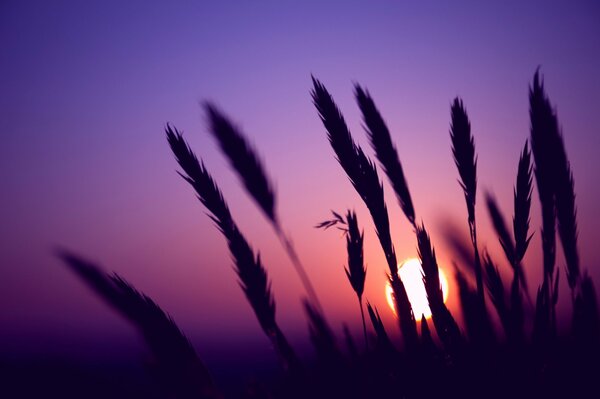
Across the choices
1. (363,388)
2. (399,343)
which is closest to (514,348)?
(399,343)

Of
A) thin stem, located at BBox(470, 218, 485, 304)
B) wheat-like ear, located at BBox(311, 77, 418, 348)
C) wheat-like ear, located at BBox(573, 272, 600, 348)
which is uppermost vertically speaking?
wheat-like ear, located at BBox(311, 77, 418, 348)

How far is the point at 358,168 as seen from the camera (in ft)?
4.78

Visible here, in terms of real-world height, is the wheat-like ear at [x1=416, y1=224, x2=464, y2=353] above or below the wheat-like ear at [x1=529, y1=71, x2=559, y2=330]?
below

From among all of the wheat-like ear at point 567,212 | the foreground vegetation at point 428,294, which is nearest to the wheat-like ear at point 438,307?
the foreground vegetation at point 428,294

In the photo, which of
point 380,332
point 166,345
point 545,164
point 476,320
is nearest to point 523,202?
point 545,164

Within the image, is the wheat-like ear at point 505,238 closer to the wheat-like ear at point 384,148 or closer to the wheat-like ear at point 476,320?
the wheat-like ear at point 476,320

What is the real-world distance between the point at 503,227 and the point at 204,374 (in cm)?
186

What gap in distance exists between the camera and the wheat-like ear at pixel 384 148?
64.6 inches

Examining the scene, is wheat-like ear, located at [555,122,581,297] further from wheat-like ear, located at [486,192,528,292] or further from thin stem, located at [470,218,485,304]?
thin stem, located at [470,218,485,304]

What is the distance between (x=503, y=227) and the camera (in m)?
2.21

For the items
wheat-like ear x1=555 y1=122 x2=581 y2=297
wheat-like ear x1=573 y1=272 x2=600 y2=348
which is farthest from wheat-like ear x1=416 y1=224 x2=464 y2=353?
wheat-like ear x1=555 y1=122 x2=581 y2=297

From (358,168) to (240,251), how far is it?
1.82 feet

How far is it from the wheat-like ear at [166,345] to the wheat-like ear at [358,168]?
0.77 m

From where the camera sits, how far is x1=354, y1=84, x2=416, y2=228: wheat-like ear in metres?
1.64
